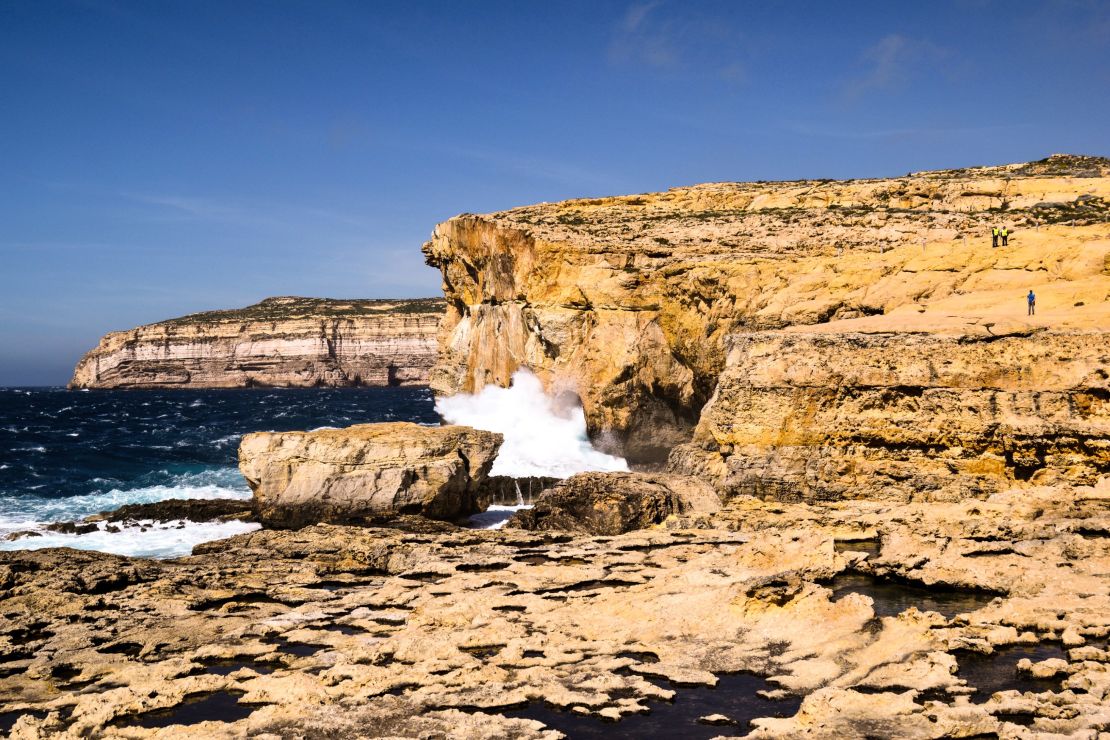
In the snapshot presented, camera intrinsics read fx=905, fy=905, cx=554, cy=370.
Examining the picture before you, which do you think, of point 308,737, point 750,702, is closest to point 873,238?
point 750,702

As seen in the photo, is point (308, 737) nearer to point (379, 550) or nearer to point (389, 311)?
point (379, 550)

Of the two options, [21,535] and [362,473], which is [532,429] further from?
[21,535]

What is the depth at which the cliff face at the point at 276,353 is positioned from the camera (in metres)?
131

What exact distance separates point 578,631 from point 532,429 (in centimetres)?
2701

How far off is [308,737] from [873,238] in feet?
115

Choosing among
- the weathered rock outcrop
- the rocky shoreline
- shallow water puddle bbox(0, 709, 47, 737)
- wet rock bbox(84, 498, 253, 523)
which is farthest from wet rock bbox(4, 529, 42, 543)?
the weathered rock outcrop

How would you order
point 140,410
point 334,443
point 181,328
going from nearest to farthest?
point 334,443
point 140,410
point 181,328

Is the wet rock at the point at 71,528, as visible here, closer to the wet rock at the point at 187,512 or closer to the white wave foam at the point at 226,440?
the wet rock at the point at 187,512

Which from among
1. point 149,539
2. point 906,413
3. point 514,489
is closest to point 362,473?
point 514,489

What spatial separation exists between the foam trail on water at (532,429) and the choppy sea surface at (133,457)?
1097 centimetres

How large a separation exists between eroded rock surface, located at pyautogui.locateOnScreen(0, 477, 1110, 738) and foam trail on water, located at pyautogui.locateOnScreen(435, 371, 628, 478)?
15.2 metres

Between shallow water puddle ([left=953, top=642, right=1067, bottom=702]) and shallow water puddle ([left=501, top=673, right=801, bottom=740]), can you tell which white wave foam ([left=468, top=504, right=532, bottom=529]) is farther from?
shallow water puddle ([left=953, top=642, right=1067, bottom=702])

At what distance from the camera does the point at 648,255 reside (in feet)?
128

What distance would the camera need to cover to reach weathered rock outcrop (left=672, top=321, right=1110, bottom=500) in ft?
65.3
